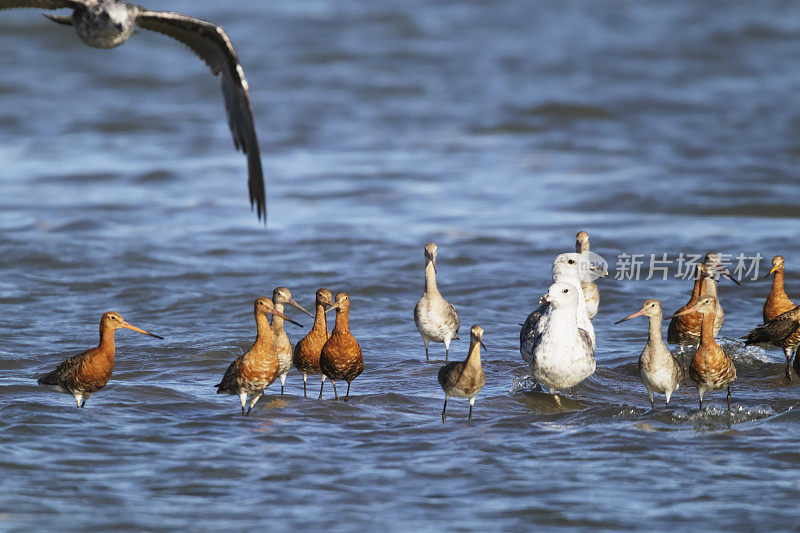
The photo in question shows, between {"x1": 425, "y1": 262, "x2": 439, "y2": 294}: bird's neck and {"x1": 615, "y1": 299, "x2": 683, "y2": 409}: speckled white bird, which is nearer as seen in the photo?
{"x1": 615, "y1": 299, "x2": 683, "y2": 409}: speckled white bird

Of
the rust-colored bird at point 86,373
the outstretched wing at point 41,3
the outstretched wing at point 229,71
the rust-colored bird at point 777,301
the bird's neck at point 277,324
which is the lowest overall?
the rust-colored bird at point 86,373

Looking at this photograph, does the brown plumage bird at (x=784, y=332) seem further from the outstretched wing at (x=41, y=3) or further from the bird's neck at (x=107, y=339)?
the outstretched wing at (x=41, y=3)

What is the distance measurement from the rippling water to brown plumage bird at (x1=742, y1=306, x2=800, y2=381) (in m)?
0.28

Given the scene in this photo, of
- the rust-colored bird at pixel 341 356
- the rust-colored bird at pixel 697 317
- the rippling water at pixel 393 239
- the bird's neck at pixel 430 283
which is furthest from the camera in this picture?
the bird's neck at pixel 430 283

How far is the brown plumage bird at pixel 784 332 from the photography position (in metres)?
8.00

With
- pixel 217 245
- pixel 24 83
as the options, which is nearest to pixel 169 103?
pixel 24 83

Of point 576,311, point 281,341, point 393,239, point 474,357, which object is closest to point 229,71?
point 281,341

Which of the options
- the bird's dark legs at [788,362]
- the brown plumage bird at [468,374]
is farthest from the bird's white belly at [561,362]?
the bird's dark legs at [788,362]

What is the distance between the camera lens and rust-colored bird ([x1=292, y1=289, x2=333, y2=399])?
303 inches

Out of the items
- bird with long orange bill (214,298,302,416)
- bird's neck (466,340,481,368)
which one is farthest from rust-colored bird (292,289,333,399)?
bird's neck (466,340,481,368)

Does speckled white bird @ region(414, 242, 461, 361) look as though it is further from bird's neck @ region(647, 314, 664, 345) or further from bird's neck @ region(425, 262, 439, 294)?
bird's neck @ region(647, 314, 664, 345)

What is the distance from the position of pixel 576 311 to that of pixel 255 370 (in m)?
2.44

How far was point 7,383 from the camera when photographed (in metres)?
7.78

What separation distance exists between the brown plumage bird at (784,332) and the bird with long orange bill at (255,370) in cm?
374
